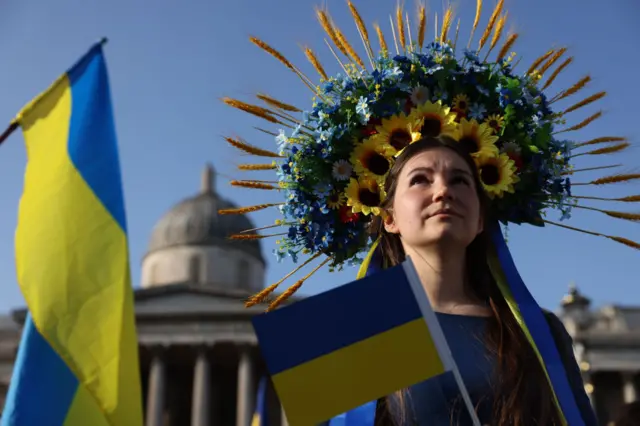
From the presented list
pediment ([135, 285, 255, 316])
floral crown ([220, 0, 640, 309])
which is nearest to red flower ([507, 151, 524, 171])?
floral crown ([220, 0, 640, 309])

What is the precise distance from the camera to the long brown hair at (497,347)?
8.69 feet

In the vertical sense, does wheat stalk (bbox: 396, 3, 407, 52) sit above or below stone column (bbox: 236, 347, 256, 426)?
below

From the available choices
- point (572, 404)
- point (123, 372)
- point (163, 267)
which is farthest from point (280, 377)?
point (163, 267)

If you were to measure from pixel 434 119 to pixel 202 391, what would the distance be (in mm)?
35900

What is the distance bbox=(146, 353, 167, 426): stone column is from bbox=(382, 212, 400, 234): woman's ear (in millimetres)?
35466

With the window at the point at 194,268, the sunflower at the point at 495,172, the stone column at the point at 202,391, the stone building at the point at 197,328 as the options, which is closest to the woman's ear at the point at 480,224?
the sunflower at the point at 495,172

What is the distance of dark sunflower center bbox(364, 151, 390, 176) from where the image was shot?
336 centimetres

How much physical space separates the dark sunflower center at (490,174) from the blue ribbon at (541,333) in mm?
225

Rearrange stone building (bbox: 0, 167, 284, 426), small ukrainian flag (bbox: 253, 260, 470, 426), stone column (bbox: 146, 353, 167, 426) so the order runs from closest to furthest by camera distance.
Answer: small ukrainian flag (bbox: 253, 260, 470, 426), stone column (bbox: 146, 353, 167, 426), stone building (bbox: 0, 167, 284, 426)

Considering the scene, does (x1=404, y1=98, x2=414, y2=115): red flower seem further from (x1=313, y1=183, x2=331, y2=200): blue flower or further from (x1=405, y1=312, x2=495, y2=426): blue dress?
(x1=405, y1=312, x2=495, y2=426): blue dress

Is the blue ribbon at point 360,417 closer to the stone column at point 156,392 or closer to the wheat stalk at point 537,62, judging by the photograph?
the wheat stalk at point 537,62

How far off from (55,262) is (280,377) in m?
1.70

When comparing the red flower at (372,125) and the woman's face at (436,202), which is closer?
the woman's face at (436,202)

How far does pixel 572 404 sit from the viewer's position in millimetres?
2627
